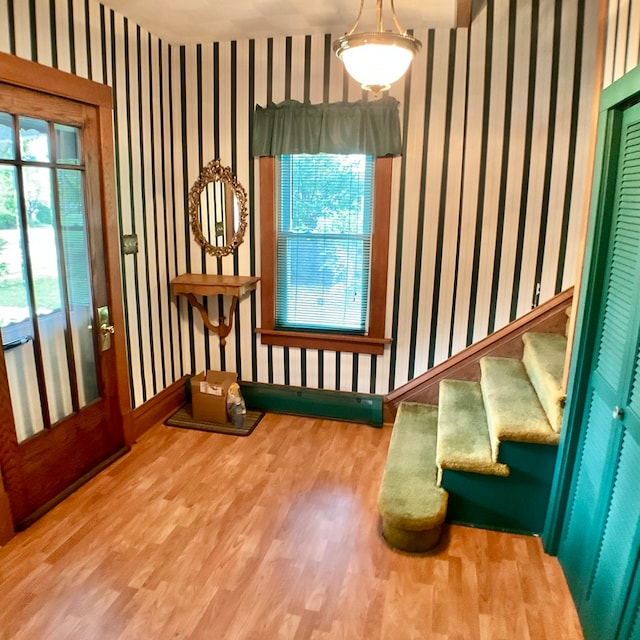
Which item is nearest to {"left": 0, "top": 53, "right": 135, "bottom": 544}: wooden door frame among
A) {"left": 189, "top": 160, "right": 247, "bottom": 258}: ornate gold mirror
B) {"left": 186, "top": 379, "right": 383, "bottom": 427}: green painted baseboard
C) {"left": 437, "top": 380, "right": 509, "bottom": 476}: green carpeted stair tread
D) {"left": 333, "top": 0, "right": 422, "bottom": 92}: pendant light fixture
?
{"left": 189, "top": 160, "right": 247, "bottom": 258}: ornate gold mirror

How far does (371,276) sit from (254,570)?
6.61 feet

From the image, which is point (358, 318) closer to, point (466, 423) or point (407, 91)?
point (466, 423)

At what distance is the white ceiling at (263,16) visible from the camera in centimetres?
279

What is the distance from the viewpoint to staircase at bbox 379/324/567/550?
235 cm

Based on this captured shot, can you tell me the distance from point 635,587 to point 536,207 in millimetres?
2272

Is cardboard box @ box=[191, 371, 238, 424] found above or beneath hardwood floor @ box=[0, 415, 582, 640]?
above

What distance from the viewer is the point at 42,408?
2.62 meters

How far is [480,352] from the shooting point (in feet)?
11.1

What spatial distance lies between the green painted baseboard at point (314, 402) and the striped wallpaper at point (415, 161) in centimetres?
8

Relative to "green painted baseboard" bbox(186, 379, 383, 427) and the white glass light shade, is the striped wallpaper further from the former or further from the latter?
the white glass light shade

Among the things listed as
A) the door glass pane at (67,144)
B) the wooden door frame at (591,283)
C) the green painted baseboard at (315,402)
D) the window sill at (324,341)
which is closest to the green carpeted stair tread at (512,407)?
the wooden door frame at (591,283)

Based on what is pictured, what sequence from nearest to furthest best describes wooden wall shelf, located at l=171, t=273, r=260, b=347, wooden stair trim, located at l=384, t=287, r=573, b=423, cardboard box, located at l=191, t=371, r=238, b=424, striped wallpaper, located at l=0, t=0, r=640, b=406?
striped wallpaper, located at l=0, t=0, r=640, b=406, wooden stair trim, located at l=384, t=287, r=573, b=423, wooden wall shelf, located at l=171, t=273, r=260, b=347, cardboard box, located at l=191, t=371, r=238, b=424

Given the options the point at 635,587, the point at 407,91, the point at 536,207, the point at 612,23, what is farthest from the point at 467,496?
the point at 407,91

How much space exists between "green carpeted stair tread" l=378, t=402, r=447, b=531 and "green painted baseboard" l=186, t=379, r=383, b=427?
0.34 metres
